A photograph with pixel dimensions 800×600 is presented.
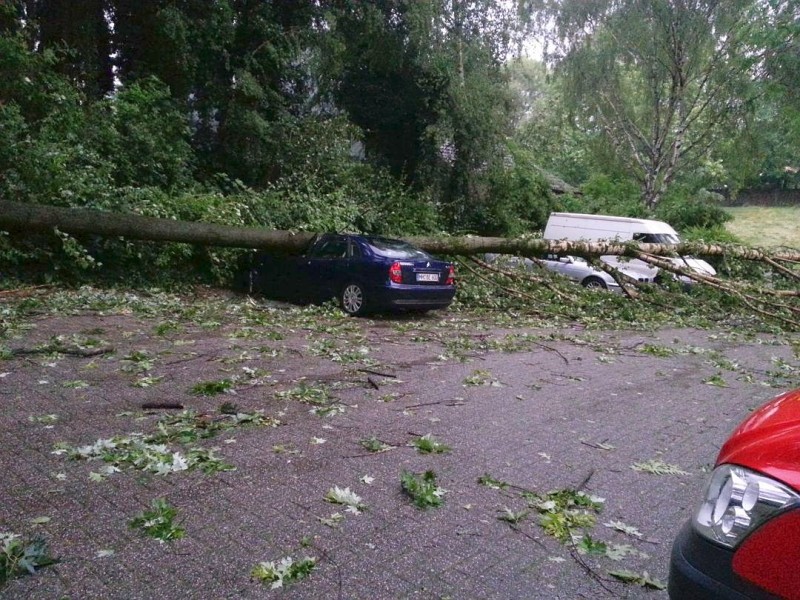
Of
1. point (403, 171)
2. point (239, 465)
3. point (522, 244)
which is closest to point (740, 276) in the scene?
point (522, 244)

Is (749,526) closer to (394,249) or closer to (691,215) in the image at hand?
(394,249)

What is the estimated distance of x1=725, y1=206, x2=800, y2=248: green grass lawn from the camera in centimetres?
3744

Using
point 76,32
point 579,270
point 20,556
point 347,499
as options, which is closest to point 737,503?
point 347,499

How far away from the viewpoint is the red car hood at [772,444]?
2018 mm

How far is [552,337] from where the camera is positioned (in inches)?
398

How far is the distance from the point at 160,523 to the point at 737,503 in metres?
2.53

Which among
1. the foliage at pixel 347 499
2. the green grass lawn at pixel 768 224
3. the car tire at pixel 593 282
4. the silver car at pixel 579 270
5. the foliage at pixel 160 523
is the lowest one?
the green grass lawn at pixel 768 224

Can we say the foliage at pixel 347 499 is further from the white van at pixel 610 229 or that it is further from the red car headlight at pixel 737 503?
the white van at pixel 610 229

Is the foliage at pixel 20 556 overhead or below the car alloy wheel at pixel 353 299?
overhead

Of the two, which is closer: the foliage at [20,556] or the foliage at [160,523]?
the foliage at [20,556]

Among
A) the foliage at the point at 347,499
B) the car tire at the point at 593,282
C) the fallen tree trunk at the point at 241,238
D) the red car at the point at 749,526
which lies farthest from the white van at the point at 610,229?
the red car at the point at 749,526

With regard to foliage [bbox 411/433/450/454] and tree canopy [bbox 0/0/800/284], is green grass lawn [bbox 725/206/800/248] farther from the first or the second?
foliage [bbox 411/433/450/454]

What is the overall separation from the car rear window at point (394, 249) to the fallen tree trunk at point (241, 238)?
1800mm

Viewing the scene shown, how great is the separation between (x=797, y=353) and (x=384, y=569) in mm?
8739
